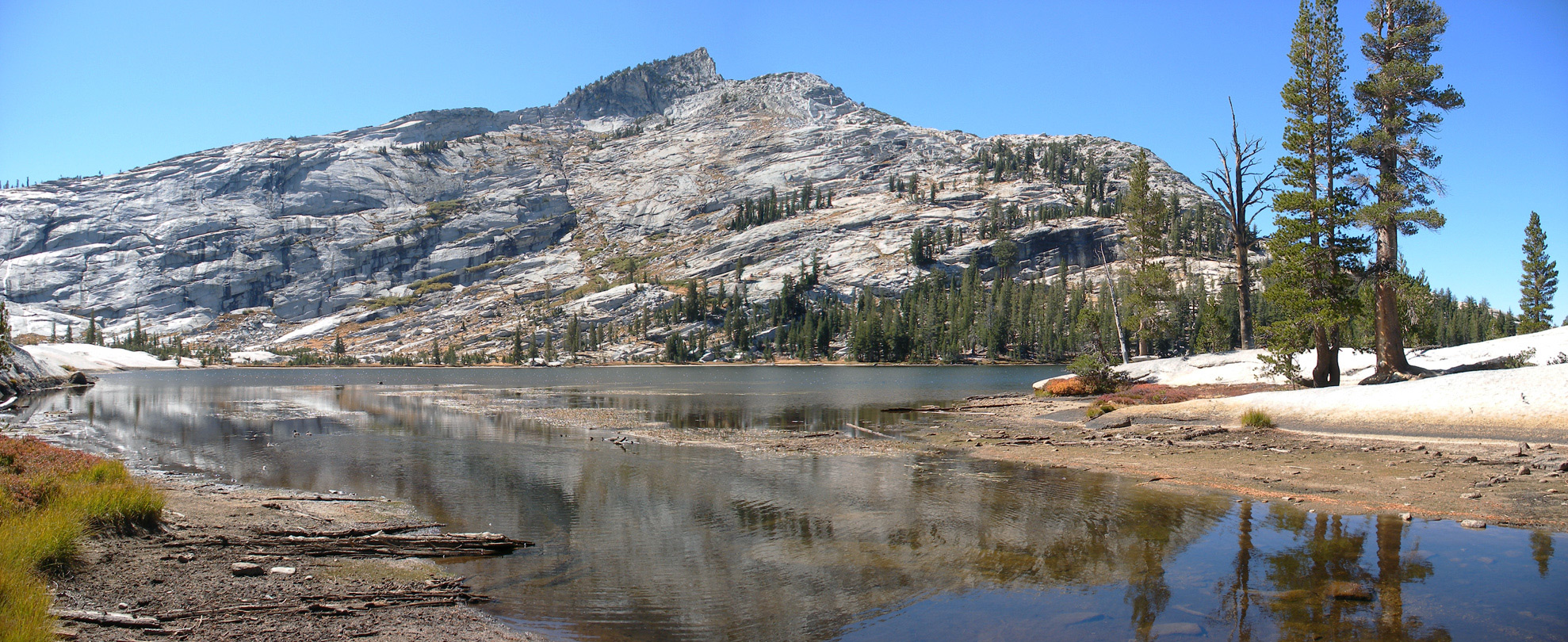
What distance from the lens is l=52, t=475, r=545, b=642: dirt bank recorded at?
8.99 meters

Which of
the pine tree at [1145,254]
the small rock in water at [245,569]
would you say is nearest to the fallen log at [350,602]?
the small rock in water at [245,569]

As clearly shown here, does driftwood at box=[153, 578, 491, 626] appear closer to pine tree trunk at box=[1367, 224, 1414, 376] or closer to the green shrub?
pine tree trunk at box=[1367, 224, 1414, 376]

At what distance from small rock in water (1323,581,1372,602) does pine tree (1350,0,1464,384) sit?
24.2m

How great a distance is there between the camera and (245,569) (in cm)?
1130

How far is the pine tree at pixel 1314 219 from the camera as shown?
3033 cm

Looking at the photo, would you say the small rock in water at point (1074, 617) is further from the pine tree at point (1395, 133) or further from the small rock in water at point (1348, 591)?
the pine tree at point (1395, 133)

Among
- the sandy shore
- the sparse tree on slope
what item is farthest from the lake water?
the sparse tree on slope

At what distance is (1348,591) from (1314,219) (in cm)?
2687

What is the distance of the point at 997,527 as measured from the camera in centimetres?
1500

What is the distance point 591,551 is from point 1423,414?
85.0ft

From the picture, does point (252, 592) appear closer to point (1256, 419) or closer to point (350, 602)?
point (350, 602)

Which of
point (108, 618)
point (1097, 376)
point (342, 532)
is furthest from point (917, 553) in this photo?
point (1097, 376)

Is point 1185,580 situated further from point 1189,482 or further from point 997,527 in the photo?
point 1189,482

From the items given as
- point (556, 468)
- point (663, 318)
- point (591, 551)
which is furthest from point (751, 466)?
point (663, 318)
